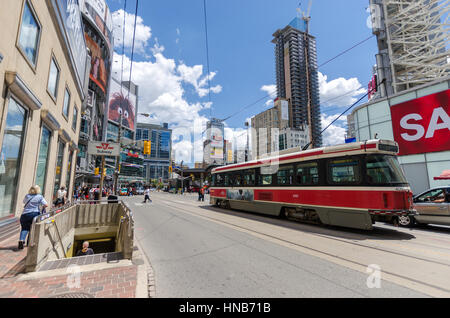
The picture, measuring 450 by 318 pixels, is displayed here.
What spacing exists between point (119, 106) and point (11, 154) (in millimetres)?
67359

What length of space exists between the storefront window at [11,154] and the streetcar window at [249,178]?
10878 mm

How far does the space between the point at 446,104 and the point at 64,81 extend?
25876 millimetres

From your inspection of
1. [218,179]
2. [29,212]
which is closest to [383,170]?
[29,212]

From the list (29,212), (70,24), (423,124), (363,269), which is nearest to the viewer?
(363,269)

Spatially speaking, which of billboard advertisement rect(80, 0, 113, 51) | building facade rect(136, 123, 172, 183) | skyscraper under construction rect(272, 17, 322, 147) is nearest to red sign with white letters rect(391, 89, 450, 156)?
billboard advertisement rect(80, 0, 113, 51)

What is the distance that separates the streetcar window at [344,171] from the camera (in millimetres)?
8102

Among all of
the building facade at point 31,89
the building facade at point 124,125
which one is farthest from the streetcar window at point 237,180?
the building facade at point 124,125

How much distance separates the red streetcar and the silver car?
1.47 m

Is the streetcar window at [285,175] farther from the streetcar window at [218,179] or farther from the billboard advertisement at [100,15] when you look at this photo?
the billboard advertisement at [100,15]

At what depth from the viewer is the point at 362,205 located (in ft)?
25.4

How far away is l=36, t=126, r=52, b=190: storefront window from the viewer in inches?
431

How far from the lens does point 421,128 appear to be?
53.7 feet

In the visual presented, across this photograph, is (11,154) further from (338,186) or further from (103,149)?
(338,186)
